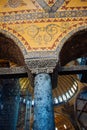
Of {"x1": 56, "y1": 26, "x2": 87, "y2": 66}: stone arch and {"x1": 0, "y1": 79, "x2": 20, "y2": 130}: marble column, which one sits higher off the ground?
{"x1": 56, "y1": 26, "x2": 87, "y2": 66}: stone arch

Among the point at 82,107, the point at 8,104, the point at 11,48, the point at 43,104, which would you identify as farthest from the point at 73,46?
the point at 82,107

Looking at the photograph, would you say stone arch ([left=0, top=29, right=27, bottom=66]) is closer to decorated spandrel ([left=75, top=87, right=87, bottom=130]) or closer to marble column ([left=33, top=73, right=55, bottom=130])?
marble column ([left=33, top=73, right=55, bottom=130])

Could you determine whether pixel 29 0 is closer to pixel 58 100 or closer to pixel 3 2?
pixel 3 2

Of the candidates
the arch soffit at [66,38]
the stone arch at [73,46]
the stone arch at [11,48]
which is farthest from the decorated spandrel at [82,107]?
the arch soffit at [66,38]

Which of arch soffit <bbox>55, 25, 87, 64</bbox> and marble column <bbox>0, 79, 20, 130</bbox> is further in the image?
marble column <bbox>0, 79, 20, 130</bbox>

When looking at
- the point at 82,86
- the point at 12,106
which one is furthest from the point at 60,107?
the point at 12,106

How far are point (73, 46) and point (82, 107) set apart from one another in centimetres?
1051

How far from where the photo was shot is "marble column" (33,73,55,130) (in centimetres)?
559

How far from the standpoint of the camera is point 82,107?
1742 centimetres

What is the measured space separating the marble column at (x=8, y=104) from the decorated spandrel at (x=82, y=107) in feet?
21.6

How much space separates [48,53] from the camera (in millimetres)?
6844

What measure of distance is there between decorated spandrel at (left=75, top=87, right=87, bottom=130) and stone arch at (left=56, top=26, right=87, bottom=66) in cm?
967

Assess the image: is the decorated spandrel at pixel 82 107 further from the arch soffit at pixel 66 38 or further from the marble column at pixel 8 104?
the arch soffit at pixel 66 38

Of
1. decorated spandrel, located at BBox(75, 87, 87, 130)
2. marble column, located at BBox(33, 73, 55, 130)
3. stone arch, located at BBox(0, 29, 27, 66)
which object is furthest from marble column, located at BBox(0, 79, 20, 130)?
decorated spandrel, located at BBox(75, 87, 87, 130)
